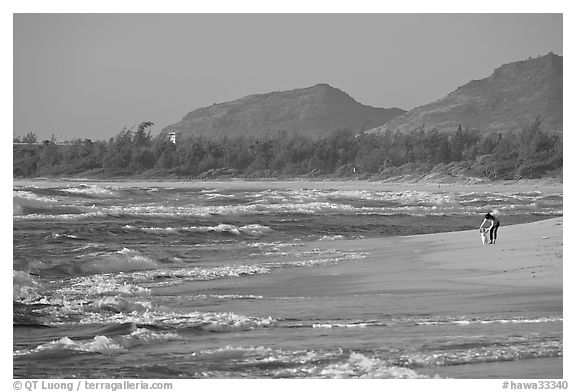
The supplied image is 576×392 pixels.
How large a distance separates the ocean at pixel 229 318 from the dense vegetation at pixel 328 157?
16751 millimetres

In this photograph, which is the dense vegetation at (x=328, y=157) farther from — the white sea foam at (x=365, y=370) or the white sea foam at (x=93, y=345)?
the white sea foam at (x=365, y=370)

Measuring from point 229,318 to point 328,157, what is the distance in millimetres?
31118

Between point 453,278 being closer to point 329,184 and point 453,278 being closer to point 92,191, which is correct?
point 92,191

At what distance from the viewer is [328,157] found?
123 feet

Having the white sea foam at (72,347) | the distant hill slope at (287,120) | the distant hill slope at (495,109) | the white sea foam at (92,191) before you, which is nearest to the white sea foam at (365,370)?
the white sea foam at (72,347)

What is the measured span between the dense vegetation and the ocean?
1675cm

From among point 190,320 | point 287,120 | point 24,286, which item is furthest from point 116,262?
point 287,120

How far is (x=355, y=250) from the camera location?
11.3 meters

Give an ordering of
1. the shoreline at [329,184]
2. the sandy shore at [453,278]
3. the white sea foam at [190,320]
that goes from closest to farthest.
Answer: the white sea foam at [190,320] → the sandy shore at [453,278] → the shoreline at [329,184]

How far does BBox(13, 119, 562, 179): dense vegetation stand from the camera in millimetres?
29859

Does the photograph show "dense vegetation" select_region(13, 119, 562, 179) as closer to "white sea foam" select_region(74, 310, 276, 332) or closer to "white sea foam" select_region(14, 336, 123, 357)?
"white sea foam" select_region(74, 310, 276, 332)

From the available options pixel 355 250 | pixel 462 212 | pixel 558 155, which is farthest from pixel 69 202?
pixel 558 155

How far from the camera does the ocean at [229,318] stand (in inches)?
217
